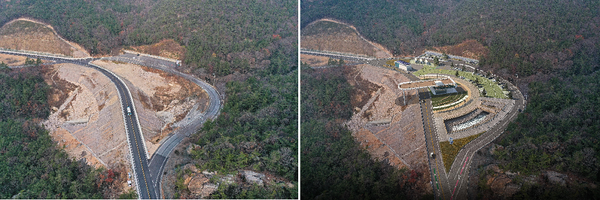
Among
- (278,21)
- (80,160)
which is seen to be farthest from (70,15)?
(80,160)

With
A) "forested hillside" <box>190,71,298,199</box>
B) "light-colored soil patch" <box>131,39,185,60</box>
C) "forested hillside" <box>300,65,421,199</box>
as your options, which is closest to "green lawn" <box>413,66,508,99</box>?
"forested hillside" <box>300,65,421,199</box>

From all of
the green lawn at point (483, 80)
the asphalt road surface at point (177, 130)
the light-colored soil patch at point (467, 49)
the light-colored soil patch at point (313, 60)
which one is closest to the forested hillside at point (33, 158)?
the asphalt road surface at point (177, 130)

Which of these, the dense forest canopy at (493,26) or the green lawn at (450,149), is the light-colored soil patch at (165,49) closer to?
the dense forest canopy at (493,26)

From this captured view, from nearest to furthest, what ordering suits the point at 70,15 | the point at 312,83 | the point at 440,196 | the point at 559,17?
the point at 440,196 < the point at 559,17 < the point at 312,83 < the point at 70,15

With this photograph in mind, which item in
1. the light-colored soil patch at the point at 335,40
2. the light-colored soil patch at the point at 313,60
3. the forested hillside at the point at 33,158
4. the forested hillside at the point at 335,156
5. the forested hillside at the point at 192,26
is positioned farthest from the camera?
the forested hillside at the point at 192,26

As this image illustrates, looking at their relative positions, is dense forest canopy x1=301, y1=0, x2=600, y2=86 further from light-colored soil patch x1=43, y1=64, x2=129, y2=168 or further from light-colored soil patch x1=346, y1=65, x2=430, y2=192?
light-colored soil patch x1=43, y1=64, x2=129, y2=168

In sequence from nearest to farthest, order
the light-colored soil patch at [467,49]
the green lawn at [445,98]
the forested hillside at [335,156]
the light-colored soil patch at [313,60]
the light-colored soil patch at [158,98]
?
the forested hillside at [335,156], the green lawn at [445,98], the light-colored soil patch at [313,60], the light-colored soil patch at [467,49], the light-colored soil patch at [158,98]

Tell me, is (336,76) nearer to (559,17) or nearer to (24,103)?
(559,17)
